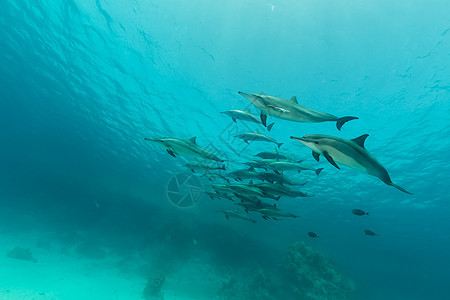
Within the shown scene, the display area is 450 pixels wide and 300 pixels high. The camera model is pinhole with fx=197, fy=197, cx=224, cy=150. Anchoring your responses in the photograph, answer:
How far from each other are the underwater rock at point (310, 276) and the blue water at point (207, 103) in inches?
326

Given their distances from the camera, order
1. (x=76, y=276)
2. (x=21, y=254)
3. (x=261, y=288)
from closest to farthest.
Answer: (x=261, y=288) → (x=76, y=276) → (x=21, y=254)

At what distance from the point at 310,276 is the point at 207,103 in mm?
16600

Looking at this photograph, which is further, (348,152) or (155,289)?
(155,289)

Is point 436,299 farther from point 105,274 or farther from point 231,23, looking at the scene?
point 231,23

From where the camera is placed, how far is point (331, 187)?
23234 mm

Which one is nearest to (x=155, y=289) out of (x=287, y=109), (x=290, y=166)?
(x=290, y=166)

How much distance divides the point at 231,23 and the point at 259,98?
959 centimetres

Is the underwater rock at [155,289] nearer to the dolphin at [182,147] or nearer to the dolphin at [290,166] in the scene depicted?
the dolphin at [290,166]

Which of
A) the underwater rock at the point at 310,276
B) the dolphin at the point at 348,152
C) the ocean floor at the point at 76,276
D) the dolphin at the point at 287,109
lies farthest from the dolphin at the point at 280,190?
the ocean floor at the point at 76,276

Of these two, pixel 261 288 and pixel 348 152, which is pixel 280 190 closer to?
pixel 348 152

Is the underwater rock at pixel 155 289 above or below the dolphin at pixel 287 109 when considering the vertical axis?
below

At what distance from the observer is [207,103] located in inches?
586

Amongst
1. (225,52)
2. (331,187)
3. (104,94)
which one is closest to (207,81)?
(225,52)

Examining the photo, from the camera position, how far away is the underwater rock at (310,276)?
633 inches
